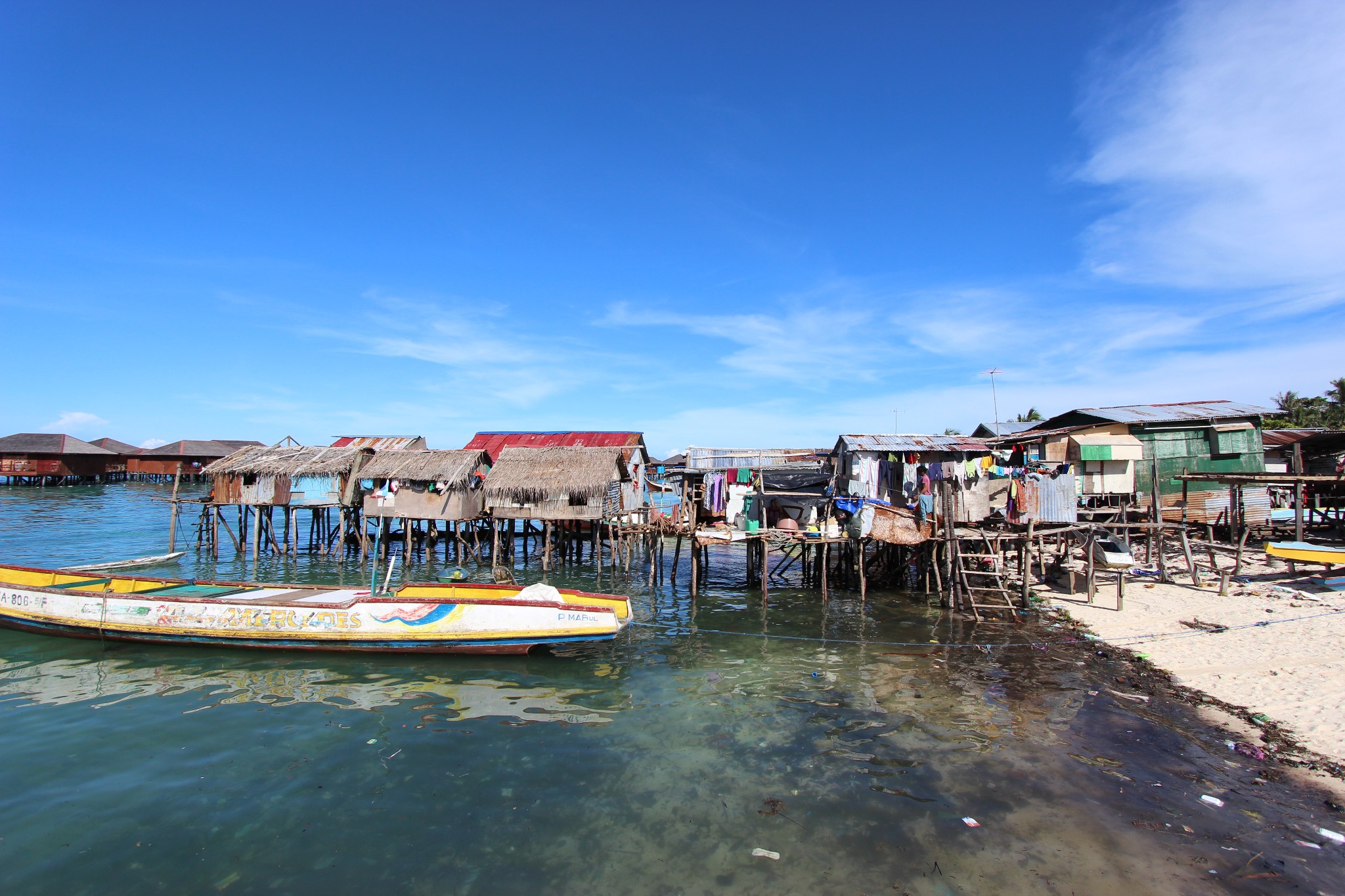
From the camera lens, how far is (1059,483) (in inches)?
782

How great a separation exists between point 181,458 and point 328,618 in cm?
6848

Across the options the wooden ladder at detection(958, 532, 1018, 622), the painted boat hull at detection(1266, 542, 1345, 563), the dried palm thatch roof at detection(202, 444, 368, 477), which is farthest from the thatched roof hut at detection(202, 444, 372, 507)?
the painted boat hull at detection(1266, 542, 1345, 563)

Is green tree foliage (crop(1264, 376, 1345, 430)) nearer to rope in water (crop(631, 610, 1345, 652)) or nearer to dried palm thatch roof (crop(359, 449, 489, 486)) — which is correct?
rope in water (crop(631, 610, 1345, 652))

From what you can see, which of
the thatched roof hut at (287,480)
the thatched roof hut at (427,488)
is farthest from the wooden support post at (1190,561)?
the thatched roof hut at (287,480)

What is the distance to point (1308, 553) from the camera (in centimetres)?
1730

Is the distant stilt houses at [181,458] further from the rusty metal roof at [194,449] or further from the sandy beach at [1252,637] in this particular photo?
the sandy beach at [1252,637]

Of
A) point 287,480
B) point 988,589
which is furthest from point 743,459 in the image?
point 287,480

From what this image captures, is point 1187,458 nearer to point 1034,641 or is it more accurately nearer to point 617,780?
point 1034,641

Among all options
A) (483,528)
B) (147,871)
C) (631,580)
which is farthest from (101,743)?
(483,528)

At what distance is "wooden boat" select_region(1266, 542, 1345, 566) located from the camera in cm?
1706

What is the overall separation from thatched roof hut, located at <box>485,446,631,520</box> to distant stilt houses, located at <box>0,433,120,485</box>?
60.7 m

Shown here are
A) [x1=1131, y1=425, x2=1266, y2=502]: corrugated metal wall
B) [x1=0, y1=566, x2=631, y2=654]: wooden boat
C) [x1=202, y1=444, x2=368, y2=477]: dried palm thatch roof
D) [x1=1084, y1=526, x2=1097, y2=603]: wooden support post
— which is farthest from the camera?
[x1=202, y1=444, x2=368, y2=477]: dried palm thatch roof

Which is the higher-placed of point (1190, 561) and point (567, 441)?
point (567, 441)

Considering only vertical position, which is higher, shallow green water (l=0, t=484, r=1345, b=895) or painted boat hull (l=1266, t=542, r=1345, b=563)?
painted boat hull (l=1266, t=542, r=1345, b=563)
